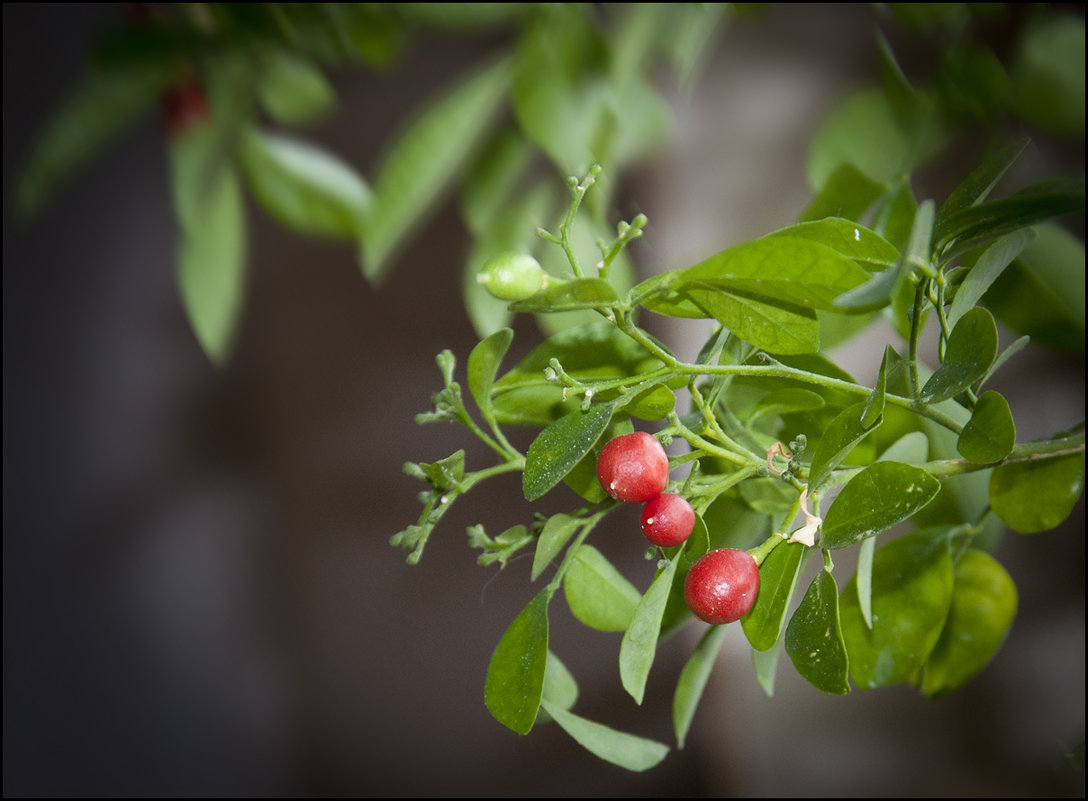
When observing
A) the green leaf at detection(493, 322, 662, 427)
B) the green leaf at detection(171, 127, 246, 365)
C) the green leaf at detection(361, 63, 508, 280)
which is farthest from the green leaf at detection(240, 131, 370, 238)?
the green leaf at detection(493, 322, 662, 427)

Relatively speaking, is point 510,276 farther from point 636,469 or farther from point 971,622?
point 971,622

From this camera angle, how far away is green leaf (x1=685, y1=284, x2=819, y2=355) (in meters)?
0.21

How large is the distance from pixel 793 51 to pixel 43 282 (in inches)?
31.4

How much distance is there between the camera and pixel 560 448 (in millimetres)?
202

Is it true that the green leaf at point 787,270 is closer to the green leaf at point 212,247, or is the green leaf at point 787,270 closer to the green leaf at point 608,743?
the green leaf at point 608,743

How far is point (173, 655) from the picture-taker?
3.18 ft

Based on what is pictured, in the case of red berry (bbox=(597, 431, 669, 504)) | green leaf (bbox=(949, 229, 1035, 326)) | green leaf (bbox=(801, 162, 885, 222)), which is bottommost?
red berry (bbox=(597, 431, 669, 504))

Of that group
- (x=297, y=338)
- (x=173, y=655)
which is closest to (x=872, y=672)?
(x=297, y=338)

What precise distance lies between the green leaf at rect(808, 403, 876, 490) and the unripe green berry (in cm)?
8

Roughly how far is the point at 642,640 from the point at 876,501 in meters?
0.07

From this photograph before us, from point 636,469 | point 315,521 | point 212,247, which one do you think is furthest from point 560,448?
point 315,521

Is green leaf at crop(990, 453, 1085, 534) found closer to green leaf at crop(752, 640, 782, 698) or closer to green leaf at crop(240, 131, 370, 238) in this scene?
green leaf at crop(752, 640, 782, 698)

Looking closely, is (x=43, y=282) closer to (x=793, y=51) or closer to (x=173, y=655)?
(x=173, y=655)

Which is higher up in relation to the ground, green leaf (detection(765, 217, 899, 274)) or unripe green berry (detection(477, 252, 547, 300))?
green leaf (detection(765, 217, 899, 274))
